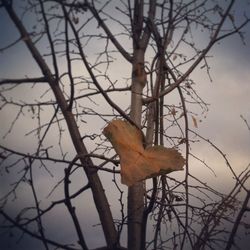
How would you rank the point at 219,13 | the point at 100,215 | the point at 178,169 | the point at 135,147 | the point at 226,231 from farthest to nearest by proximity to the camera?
the point at 219,13, the point at 226,231, the point at 100,215, the point at 135,147, the point at 178,169

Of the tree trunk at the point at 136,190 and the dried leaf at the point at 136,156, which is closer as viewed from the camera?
the dried leaf at the point at 136,156

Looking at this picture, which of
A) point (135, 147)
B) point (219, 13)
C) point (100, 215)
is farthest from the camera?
point (219, 13)

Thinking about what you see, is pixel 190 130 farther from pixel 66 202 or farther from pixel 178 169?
pixel 66 202

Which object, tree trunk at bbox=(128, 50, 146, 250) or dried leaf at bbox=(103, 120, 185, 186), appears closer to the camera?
dried leaf at bbox=(103, 120, 185, 186)

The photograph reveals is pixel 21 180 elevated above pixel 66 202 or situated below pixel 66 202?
above

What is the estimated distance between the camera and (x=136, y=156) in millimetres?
3316

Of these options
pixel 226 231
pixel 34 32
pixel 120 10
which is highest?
pixel 120 10

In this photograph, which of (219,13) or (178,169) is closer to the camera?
(178,169)

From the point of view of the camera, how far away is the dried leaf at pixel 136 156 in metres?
3.07

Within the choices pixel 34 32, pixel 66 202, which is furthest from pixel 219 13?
pixel 66 202

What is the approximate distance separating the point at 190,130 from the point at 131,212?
1.46 metres

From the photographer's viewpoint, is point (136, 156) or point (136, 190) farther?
point (136, 190)

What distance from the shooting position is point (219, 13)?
4.63 m

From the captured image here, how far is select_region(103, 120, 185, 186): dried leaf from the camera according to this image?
3.07m
